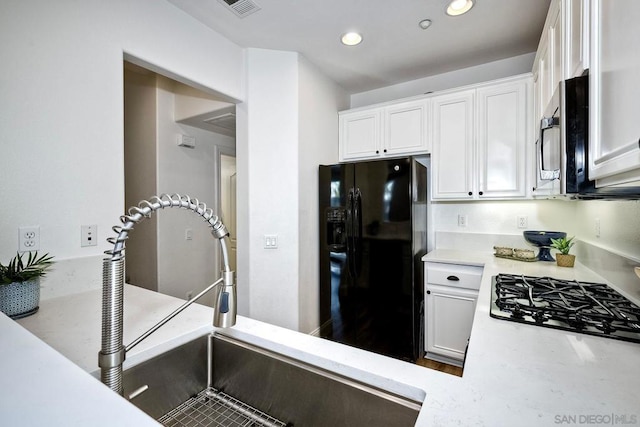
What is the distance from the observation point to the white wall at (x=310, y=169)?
2422 millimetres

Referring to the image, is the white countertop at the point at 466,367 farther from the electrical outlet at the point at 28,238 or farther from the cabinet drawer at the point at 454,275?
the cabinet drawer at the point at 454,275

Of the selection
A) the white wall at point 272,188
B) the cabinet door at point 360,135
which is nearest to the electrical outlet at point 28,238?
the white wall at point 272,188

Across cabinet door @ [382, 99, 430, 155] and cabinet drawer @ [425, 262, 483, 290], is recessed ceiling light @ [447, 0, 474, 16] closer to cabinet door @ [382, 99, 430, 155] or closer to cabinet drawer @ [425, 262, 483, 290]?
cabinet door @ [382, 99, 430, 155]

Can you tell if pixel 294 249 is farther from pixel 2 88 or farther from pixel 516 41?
pixel 516 41

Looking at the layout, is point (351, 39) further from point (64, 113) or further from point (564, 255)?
point (564, 255)

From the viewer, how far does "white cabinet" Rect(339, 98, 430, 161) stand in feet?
8.42

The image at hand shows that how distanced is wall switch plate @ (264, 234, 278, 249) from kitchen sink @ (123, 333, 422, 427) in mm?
1376

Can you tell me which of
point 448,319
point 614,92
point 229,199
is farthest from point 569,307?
point 229,199

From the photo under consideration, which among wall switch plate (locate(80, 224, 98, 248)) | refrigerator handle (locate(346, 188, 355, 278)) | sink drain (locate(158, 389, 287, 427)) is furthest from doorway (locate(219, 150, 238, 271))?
sink drain (locate(158, 389, 287, 427))

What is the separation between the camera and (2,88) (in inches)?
47.6

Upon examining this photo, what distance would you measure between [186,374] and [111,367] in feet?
1.24

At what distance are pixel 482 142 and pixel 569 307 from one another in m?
1.60

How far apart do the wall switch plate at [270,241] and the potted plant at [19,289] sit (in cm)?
139

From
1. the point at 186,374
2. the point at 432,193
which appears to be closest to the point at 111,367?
Result: the point at 186,374
